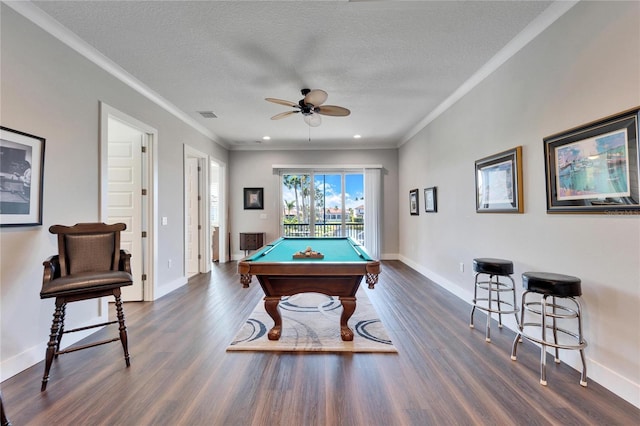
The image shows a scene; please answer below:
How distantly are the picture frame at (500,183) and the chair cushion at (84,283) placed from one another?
353cm

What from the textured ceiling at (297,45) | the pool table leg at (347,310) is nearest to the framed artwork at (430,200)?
the textured ceiling at (297,45)

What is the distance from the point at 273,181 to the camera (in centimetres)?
670

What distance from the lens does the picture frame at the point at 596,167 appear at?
1.69m

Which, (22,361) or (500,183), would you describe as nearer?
(22,361)

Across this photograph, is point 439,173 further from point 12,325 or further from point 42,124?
point 12,325

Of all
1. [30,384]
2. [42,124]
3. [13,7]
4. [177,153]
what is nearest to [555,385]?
[30,384]

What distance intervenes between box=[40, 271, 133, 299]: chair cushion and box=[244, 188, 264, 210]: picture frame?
4551 millimetres

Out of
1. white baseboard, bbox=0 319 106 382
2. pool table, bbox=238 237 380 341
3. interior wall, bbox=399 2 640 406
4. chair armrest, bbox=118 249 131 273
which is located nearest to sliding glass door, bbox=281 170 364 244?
interior wall, bbox=399 2 640 406

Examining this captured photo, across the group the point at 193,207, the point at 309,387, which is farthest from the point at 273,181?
the point at 309,387

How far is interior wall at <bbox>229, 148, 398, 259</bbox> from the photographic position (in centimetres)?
667

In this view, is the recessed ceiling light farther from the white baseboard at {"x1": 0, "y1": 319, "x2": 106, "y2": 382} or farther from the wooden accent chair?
the white baseboard at {"x1": 0, "y1": 319, "x2": 106, "y2": 382}

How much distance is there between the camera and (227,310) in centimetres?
335

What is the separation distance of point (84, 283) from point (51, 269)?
27cm

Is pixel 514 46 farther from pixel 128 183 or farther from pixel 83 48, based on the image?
pixel 128 183
